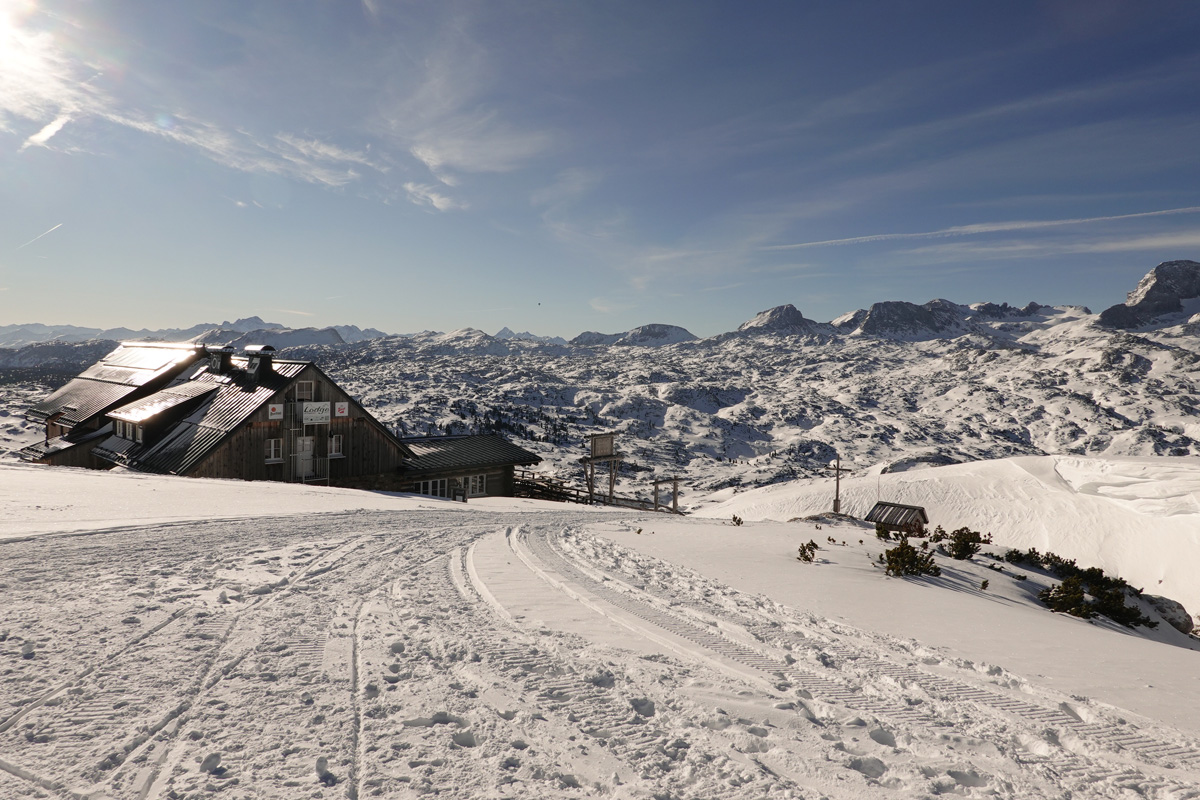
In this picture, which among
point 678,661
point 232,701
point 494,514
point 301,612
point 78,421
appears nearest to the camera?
point 232,701

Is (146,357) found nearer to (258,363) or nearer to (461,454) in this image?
(258,363)

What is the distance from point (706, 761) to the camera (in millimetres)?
4027

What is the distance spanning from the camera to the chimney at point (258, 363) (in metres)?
29.0

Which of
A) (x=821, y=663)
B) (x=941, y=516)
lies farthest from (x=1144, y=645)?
(x=941, y=516)

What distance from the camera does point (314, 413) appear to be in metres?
28.5

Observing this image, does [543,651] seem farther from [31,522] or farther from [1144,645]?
[31,522]

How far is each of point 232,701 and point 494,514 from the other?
41.6ft

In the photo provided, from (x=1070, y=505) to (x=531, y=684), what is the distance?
48.4 m

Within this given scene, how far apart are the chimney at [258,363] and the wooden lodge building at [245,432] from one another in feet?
0.19

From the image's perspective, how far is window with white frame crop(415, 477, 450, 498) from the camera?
31.8 meters

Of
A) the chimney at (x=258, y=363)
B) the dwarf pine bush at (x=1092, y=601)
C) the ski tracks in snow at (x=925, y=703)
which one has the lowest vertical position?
the dwarf pine bush at (x=1092, y=601)

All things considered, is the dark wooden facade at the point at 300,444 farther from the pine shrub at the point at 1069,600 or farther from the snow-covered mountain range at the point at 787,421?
the snow-covered mountain range at the point at 787,421

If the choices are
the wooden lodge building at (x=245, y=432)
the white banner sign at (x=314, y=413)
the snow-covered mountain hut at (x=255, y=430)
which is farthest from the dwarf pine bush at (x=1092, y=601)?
the white banner sign at (x=314, y=413)

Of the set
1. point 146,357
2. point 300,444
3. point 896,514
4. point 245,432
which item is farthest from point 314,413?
point 896,514
